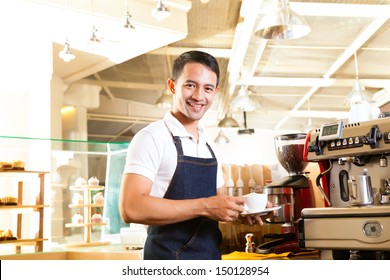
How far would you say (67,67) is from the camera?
15.3 feet

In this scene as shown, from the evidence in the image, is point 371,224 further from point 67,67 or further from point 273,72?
point 273,72

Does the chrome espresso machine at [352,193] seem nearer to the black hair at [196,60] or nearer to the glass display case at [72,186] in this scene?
the black hair at [196,60]

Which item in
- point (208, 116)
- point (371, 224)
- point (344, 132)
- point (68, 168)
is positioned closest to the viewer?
point (371, 224)

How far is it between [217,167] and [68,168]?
1537 mm

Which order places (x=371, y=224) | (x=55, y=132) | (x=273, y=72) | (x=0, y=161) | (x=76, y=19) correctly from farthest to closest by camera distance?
(x=273, y=72), (x=55, y=132), (x=76, y=19), (x=0, y=161), (x=371, y=224)

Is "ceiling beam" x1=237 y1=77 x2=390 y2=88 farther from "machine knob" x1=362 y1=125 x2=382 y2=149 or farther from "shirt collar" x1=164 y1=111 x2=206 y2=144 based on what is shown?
"shirt collar" x1=164 y1=111 x2=206 y2=144

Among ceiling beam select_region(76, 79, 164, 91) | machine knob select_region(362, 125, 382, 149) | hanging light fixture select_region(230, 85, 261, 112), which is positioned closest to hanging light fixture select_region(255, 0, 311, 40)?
machine knob select_region(362, 125, 382, 149)

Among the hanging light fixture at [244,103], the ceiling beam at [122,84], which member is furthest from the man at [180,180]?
the ceiling beam at [122,84]

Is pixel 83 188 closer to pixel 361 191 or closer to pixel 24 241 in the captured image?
pixel 24 241

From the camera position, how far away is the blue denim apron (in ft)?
3.68

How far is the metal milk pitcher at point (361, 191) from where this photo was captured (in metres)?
1.28

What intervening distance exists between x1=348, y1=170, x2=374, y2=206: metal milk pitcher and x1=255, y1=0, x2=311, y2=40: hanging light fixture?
1.44 meters
